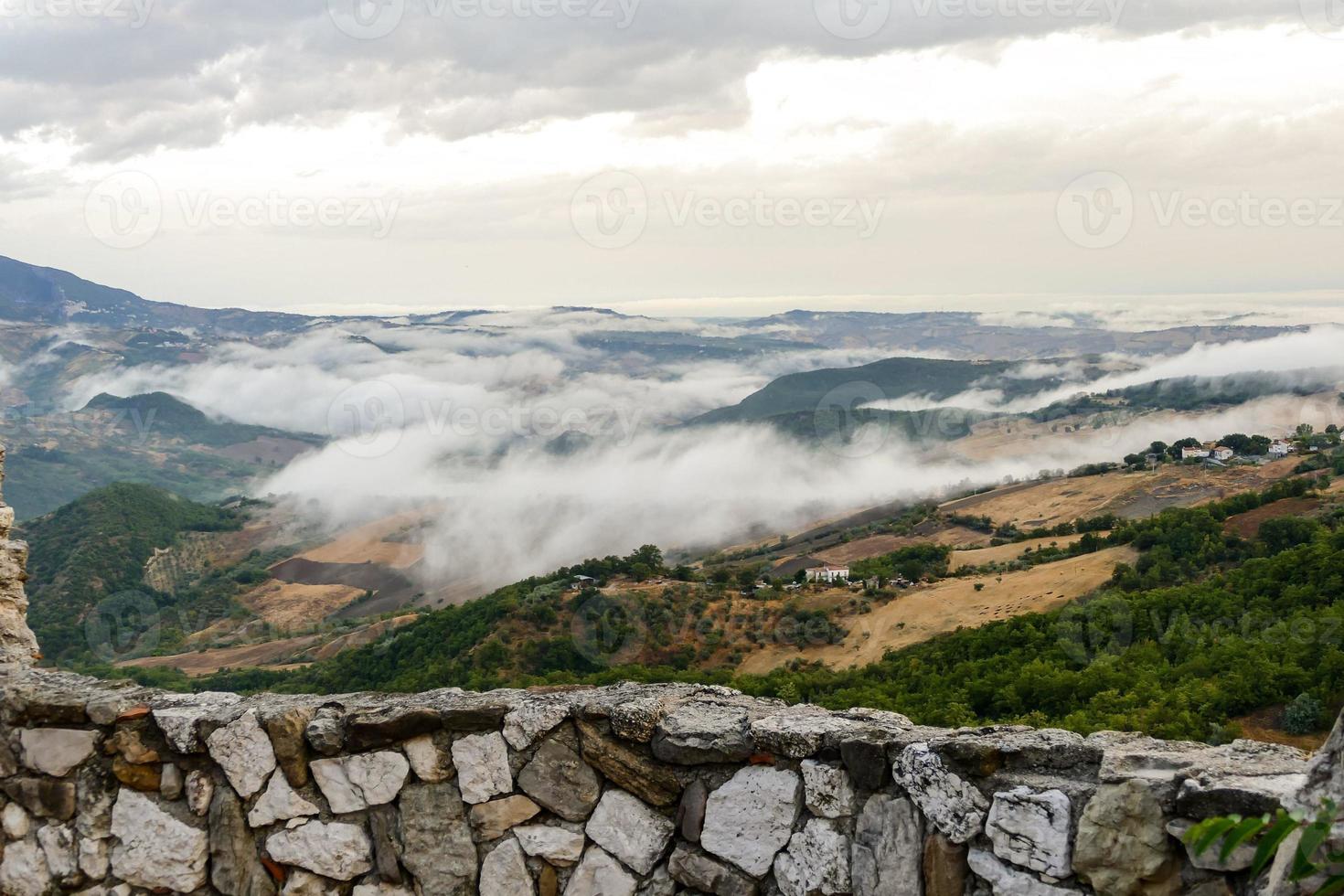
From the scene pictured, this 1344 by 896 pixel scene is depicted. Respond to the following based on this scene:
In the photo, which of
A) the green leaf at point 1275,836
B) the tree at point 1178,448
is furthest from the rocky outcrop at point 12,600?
the tree at point 1178,448

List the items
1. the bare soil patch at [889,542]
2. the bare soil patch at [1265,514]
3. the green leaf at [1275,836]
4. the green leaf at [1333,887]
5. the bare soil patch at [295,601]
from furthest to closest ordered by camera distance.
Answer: the bare soil patch at [295,601] → the bare soil patch at [889,542] → the bare soil patch at [1265,514] → the green leaf at [1333,887] → the green leaf at [1275,836]

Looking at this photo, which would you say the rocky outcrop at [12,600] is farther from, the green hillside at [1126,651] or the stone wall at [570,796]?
the green hillside at [1126,651]

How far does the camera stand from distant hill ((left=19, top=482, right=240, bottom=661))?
319 feet

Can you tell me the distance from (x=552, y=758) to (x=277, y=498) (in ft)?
635

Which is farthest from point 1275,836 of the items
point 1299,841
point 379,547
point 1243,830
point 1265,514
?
point 379,547

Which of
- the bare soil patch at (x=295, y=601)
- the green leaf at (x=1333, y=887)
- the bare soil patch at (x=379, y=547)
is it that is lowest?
the bare soil patch at (x=379, y=547)

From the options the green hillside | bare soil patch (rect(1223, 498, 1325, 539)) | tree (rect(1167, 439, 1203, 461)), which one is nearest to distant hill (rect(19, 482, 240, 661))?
the green hillside

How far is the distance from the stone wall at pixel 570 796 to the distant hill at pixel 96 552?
9601 centimetres

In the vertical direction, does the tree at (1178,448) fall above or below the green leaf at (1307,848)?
below

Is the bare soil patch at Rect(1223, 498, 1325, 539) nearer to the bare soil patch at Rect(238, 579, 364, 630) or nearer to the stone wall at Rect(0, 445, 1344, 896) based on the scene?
the stone wall at Rect(0, 445, 1344, 896)

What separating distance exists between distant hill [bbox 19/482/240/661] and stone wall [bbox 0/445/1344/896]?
96.0 metres

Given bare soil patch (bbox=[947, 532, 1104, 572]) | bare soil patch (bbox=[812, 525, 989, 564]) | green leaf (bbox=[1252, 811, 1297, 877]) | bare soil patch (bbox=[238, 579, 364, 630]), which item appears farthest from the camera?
bare soil patch (bbox=[238, 579, 364, 630])

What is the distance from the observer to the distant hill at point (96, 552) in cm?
9712

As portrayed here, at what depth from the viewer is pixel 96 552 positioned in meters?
115
